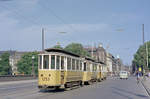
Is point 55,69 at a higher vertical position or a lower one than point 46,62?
lower

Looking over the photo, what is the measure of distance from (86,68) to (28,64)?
229 feet

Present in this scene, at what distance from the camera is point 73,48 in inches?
3789

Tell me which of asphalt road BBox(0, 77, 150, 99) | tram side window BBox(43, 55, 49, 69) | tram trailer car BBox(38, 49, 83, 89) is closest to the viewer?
asphalt road BBox(0, 77, 150, 99)

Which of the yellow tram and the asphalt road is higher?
A: the yellow tram

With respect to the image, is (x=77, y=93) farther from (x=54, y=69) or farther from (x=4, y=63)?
(x=4, y=63)

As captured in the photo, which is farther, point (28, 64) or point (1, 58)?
point (28, 64)

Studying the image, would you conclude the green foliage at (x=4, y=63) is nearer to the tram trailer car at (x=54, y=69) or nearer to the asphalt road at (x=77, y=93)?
the asphalt road at (x=77, y=93)

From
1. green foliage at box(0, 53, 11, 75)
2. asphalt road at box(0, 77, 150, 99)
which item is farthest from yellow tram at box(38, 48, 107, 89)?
green foliage at box(0, 53, 11, 75)

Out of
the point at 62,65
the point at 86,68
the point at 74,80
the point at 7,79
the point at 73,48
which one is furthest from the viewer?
the point at 73,48

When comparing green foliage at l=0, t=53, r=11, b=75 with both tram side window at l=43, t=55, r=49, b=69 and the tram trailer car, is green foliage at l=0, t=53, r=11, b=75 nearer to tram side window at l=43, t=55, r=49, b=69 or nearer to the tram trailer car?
the tram trailer car

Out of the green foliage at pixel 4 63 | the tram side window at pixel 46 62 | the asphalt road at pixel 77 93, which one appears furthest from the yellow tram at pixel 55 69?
the green foliage at pixel 4 63

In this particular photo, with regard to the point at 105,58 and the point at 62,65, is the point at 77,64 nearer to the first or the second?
the point at 62,65

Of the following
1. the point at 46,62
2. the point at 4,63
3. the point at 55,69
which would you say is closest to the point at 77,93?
the point at 55,69

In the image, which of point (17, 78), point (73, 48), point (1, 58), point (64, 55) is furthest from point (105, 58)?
point (64, 55)
